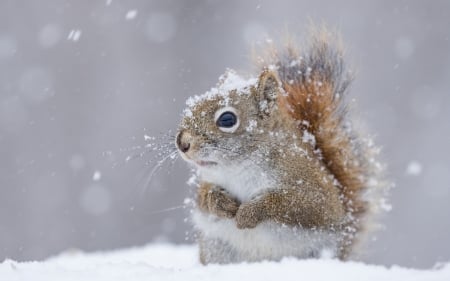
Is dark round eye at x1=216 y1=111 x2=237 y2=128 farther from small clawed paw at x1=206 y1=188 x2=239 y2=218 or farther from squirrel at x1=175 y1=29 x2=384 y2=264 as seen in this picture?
small clawed paw at x1=206 y1=188 x2=239 y2=218

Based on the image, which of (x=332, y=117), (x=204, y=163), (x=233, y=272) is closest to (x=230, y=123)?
(x=204, y=163)

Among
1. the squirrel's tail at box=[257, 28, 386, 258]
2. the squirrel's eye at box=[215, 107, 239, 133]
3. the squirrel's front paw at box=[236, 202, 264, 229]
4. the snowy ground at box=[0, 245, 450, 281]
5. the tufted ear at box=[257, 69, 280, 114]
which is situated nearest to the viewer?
the snowy ground at box=[0, 245, 450, 281]

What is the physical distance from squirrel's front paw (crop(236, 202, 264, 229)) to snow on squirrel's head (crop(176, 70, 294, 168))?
22cm

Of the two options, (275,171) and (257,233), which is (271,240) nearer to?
(257,233)

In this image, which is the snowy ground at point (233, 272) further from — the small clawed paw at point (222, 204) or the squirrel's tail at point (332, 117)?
the squirrel's tail at point (332, 117)

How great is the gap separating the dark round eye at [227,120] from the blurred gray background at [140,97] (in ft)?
21.7

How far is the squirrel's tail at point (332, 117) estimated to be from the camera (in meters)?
4.04

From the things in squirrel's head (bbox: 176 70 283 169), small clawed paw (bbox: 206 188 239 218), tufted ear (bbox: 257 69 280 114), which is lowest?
small clawed paw (bbox: 206 188 239 218)

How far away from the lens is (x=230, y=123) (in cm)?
372

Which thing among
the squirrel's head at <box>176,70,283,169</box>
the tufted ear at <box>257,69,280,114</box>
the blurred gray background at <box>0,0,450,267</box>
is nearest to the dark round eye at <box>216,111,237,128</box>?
the squirrel's head at <box>176,70,283,169</box>

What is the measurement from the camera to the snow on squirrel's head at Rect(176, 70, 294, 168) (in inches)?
142

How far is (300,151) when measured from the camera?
3.81 metres

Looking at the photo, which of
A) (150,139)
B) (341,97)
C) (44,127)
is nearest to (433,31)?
(44,127)

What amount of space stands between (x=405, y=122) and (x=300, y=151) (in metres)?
8.48
